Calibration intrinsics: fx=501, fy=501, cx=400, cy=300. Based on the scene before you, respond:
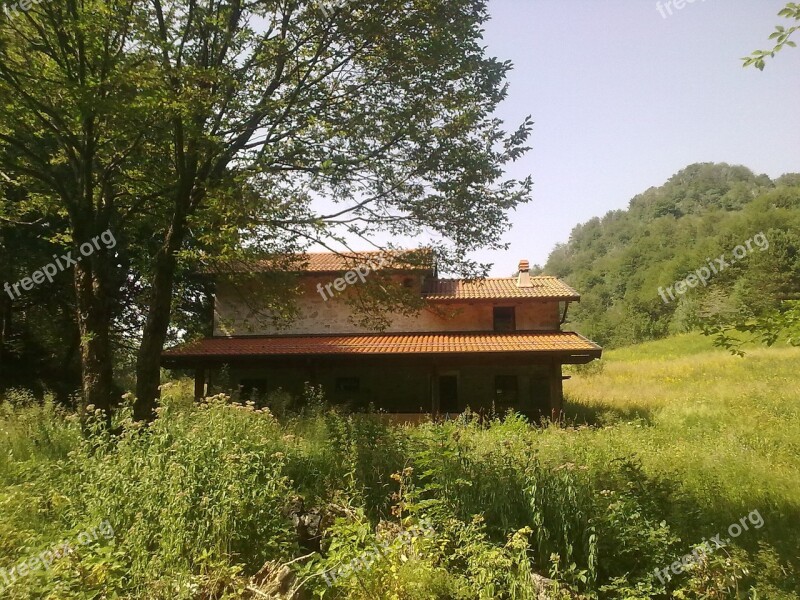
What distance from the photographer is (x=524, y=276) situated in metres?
20.0

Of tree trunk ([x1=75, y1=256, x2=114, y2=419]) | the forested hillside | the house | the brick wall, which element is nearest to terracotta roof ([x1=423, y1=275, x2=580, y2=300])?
the house

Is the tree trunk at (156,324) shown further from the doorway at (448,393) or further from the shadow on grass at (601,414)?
the doorway at (448,393)

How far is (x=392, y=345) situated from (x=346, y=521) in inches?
442

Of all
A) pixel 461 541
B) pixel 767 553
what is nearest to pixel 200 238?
pixel 461 541

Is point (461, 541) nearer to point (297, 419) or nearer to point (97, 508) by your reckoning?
point (97, 508)

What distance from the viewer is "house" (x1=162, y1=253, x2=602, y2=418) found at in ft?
52.1

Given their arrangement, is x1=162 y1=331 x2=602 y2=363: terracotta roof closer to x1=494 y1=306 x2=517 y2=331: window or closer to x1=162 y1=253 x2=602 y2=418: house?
x1=162 y1=253 x2=602 y2=418: house

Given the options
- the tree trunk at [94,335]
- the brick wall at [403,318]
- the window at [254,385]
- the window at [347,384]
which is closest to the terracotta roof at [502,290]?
the brick wall at [403,318]

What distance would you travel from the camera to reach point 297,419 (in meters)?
11.1

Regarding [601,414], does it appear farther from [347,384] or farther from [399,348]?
[347,384]

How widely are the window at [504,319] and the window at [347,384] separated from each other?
5.51 meters

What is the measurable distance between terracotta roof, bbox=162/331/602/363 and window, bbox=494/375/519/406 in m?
1.72

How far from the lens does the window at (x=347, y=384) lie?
59.8 feet

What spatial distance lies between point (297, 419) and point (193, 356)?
6.42 metres
